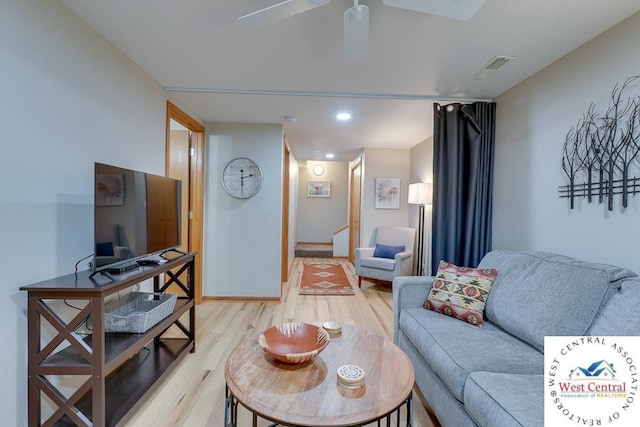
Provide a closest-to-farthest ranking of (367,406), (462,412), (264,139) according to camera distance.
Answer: (367,406), (462,412), (264,139)

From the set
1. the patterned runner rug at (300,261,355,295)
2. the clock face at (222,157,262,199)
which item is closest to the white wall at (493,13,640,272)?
the patterned runner rug at (300,261,355,295)

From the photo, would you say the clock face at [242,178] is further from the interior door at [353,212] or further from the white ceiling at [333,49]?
the interior door at [353,212]

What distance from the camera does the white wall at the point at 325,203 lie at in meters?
8.25

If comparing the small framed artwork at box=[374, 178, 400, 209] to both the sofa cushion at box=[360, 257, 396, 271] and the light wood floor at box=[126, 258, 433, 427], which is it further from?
the light wood floor at box=[126, 258, 433, 427]

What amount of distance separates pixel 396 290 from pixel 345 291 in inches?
83.7

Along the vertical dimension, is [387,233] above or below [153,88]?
below

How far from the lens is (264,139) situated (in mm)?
3754

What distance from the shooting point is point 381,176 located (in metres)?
5.10

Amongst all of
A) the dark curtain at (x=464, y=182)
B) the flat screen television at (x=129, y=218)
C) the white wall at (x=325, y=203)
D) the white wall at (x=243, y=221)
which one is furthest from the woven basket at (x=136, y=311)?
the white wall at (x=325, y=203)

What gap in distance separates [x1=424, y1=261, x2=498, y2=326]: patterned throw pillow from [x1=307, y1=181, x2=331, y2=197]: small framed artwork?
6.13 metres

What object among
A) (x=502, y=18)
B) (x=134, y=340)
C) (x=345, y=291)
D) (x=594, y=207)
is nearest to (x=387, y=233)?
(x=345, y=291)

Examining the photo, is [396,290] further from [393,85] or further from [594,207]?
[393,85]

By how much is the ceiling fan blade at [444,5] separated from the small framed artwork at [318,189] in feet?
22.7

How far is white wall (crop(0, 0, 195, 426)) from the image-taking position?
1322 mm
